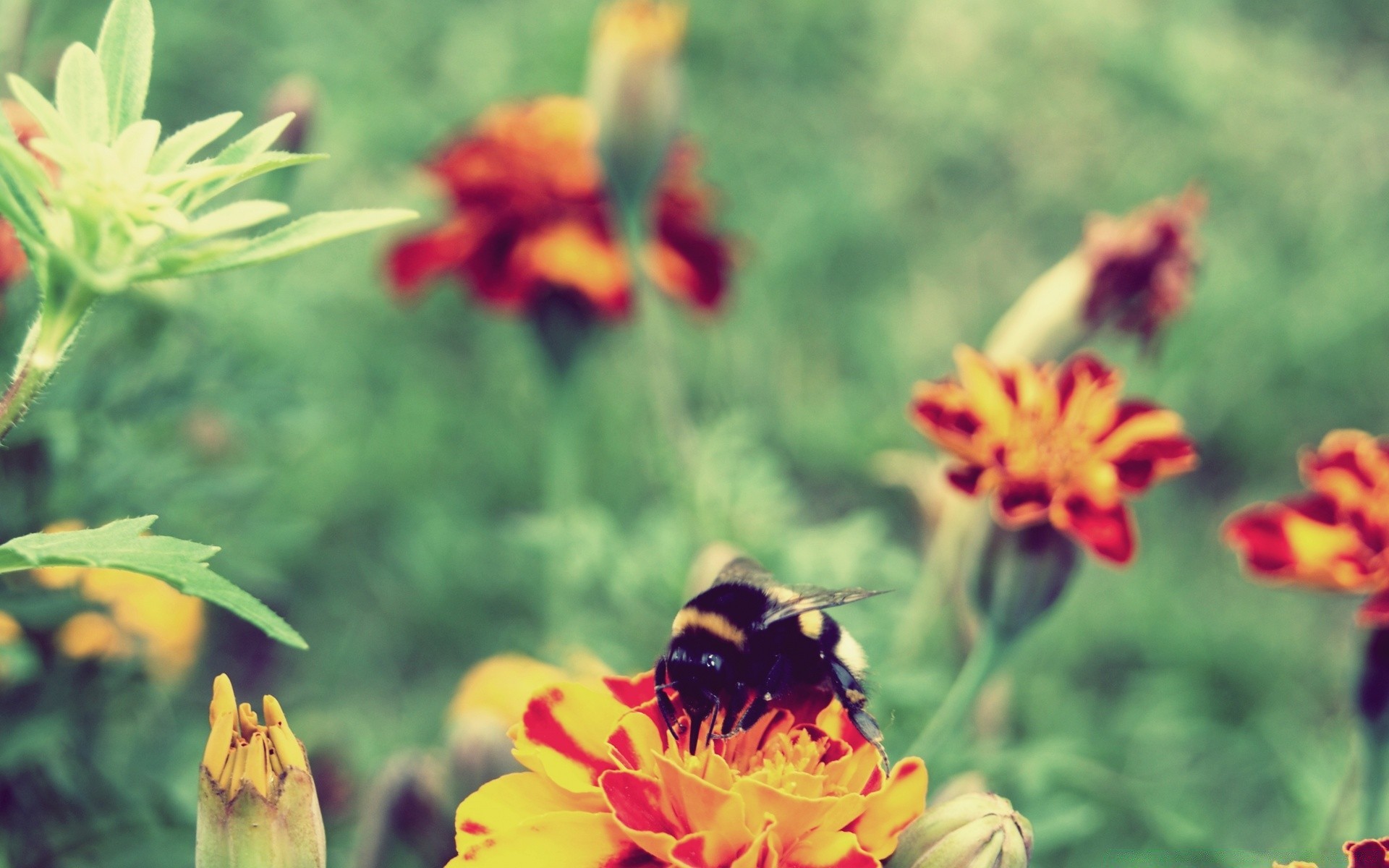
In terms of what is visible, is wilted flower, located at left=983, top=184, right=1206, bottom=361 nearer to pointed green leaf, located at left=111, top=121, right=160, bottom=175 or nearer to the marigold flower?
the marigold flower

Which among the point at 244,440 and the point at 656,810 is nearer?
the point at 656,810

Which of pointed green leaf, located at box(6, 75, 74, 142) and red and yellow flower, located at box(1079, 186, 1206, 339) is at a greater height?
red and yellow flower, located at box(1079, 186, 1206, 339)

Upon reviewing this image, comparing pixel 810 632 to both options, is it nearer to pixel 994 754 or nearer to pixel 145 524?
pixel 145 524

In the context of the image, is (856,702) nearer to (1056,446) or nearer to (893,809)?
(893,809)

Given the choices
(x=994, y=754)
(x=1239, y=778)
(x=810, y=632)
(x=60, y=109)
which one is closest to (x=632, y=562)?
(x=994, y=754)

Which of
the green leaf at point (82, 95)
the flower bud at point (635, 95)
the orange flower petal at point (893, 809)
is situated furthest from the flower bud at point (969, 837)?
the flower bud at point (635, 95)

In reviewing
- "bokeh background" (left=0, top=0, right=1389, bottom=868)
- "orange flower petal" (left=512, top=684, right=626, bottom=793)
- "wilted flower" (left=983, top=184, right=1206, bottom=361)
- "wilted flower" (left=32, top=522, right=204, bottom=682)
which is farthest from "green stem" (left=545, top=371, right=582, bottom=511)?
"orange flower petal" (left=512, top=684, right=626, bottom=793)

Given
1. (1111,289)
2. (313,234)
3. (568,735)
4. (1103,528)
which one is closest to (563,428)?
(1111,289)
